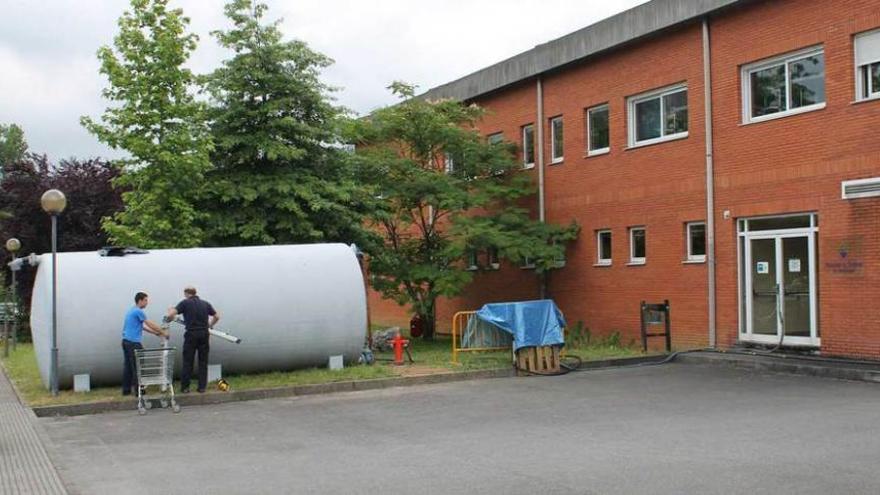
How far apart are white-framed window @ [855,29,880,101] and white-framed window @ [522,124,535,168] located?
10.5 meters

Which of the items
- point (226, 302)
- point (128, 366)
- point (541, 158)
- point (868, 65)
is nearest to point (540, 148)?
point (541, 158)

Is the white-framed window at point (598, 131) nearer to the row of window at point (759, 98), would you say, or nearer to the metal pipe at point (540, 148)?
the row of window at point (759, 98)

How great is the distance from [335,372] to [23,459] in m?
7.20

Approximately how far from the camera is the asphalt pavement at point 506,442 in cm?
768

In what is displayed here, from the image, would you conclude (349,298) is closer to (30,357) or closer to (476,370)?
(476,370)

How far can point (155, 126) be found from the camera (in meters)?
20.7

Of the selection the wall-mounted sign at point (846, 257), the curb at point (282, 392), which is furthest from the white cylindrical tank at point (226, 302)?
the wall-mounted sign at point (846, 257)

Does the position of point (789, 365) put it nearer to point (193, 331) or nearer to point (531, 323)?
point (531, 323)

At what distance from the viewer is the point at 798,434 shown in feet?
31.4

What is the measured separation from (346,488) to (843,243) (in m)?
11.8

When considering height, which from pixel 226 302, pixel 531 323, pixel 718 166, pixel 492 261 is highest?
pixel 718 166

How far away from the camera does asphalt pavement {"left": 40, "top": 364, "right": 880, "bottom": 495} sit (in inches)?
303

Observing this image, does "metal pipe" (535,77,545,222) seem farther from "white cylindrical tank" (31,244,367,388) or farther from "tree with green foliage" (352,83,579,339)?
"white cylindrical tank" (31,244,367,388)

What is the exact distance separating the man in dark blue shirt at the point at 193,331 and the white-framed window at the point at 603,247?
11469 millimetres
